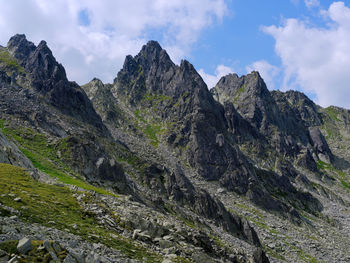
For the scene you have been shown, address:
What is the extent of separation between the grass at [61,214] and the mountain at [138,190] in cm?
16

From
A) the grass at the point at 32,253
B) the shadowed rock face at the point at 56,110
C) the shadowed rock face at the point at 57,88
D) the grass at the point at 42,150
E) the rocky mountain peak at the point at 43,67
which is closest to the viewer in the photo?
the grass at the point at 32,253

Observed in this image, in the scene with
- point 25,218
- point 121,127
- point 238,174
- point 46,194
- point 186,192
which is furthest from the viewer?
point 121,127

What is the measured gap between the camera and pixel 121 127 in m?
179

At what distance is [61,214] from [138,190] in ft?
176

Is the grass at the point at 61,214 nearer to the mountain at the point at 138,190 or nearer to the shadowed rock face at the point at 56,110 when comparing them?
the mountain at the point at 138,190

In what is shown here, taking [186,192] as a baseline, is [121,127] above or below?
above

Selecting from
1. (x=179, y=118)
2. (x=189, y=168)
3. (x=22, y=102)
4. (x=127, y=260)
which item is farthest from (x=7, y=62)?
(x=127, y=260)

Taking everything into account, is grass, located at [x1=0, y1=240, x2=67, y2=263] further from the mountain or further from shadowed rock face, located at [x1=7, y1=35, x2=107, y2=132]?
shadowed rock face, located at [x1=7, y1=35, x2=107, y2=132]

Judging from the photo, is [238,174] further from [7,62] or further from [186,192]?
[7,62]

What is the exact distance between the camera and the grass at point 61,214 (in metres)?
19.6

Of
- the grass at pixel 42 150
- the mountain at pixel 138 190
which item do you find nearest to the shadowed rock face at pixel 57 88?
the mountain at pixel 138 190

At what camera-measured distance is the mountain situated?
20531 mm

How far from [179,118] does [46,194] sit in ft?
530

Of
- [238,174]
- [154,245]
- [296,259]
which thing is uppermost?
[238,174]
